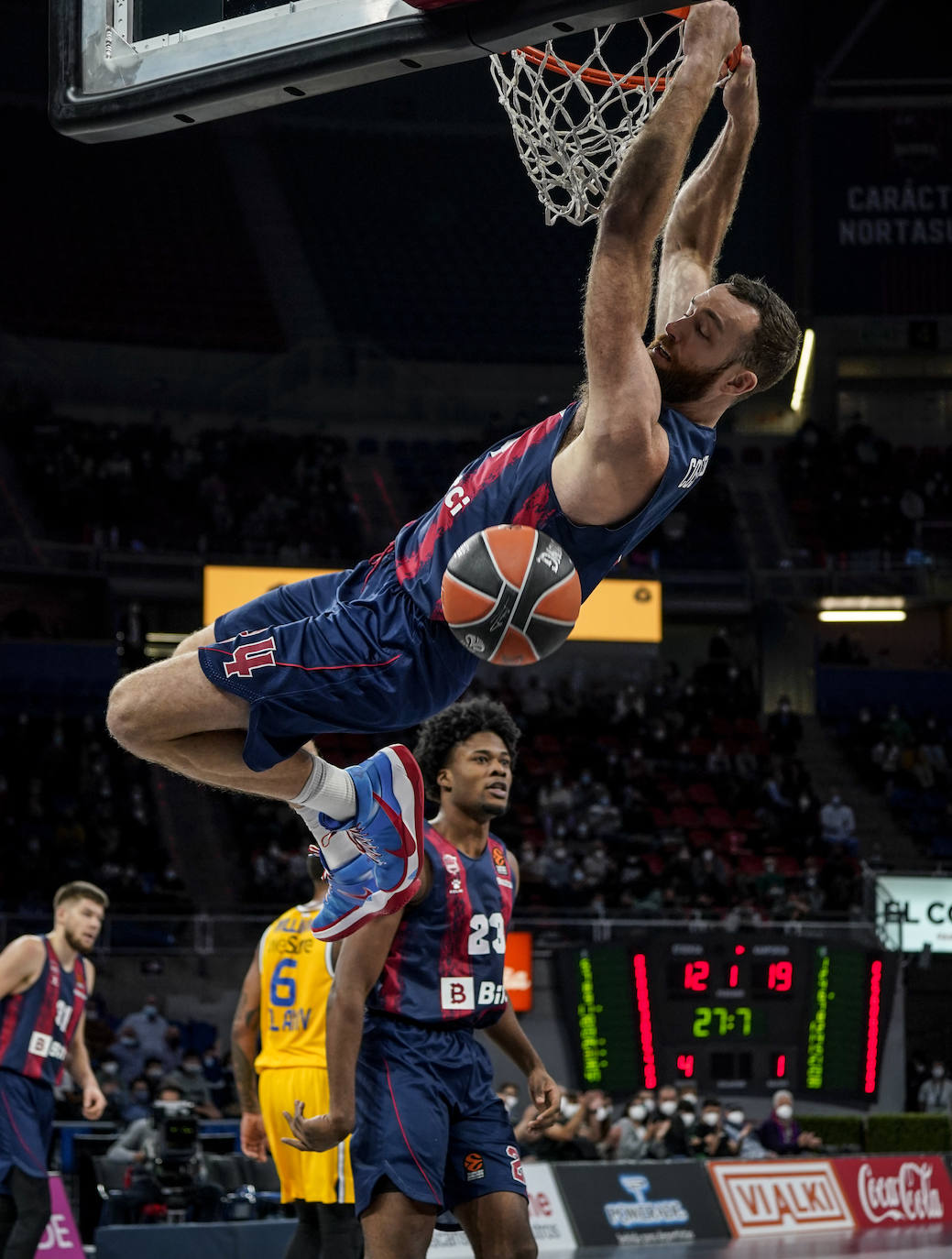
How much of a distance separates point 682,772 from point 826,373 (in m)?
11.5

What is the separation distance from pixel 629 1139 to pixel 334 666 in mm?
12766

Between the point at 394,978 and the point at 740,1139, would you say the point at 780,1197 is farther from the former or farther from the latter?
the point at 394,978

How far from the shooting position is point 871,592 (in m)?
29.6

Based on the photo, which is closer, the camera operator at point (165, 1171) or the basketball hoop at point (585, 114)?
the basketball hoop at point (585, 114)

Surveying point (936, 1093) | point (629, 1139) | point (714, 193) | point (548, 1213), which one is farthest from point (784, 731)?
point (714, 193)

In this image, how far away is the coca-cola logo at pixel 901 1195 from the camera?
15844 millimetres

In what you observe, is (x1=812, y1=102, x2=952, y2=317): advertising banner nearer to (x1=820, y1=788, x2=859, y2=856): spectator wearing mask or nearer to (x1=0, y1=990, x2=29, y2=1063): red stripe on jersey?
(x1=820, y1=788, x2=859, y2=856): spectator wearing mask

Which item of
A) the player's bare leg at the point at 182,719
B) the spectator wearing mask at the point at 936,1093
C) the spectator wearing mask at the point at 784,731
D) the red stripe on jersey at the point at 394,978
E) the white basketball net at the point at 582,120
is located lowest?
the spectator wearing mask at the point at 936,1093

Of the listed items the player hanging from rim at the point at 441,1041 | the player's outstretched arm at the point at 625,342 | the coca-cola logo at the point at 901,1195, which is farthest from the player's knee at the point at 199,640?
the coca-cola logo at the point at 901,1195

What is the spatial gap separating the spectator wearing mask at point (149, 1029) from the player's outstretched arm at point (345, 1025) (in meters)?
13.1

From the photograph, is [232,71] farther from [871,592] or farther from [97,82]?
[871,592]

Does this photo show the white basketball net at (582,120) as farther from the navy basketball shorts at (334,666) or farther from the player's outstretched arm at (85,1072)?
the player's outstretched arm at (85,1072)

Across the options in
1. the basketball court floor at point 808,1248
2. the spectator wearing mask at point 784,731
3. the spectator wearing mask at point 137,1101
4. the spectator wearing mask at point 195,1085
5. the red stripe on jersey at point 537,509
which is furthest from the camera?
the spectator wearing mask at point 784,731

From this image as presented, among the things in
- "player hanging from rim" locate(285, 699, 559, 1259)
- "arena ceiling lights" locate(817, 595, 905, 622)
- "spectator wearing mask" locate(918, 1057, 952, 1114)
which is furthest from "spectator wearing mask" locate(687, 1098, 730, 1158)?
"arena ceiling lights" locate(817, 595, 905, 622)
